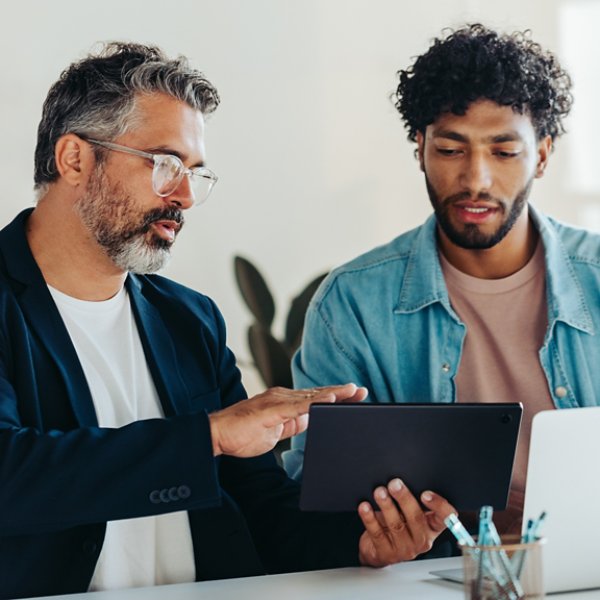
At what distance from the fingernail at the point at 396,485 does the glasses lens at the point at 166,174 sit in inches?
28.4

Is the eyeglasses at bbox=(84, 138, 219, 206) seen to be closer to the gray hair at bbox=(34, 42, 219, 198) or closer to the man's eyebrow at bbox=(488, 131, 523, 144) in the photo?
the gray hair at bbox=(34, 42, 219, 198)

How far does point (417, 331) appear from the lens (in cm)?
233

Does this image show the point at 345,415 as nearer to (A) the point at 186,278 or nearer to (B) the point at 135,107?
(B) the point at 135,107

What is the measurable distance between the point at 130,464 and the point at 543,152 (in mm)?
1274

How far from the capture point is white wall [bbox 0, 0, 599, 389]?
3615 millimetres

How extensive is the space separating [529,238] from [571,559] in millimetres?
1012

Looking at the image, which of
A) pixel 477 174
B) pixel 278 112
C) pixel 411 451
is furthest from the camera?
pixel 278 112

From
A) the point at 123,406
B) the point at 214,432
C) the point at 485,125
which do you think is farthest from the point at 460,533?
the point at 485,125

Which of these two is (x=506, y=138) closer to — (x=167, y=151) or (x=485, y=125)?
(x=485, y=125)

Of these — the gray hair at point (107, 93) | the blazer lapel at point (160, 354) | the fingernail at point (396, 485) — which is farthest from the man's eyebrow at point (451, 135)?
the fingernail at point (396, 485)

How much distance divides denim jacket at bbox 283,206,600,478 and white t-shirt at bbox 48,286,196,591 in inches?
16.0

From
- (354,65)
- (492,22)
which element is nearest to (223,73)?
(354,65)

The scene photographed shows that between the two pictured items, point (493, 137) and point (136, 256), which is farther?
point (493, 137)

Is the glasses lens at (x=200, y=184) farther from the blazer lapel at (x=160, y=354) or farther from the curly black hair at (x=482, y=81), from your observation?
the curly black hair at (x=482, y=81)
